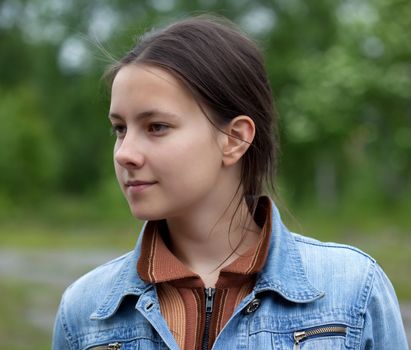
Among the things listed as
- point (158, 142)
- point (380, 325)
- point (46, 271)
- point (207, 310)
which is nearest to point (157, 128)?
point (158, 142)

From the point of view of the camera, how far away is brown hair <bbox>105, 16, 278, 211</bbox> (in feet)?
6.97

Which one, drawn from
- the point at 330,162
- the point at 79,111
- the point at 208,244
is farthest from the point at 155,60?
the point at 79,111

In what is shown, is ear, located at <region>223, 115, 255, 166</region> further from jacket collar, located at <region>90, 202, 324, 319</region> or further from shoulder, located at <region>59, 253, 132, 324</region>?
shoulder, located at <region>59, 253, 132, 324</region>

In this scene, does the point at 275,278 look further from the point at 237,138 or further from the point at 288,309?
the point at 237,138

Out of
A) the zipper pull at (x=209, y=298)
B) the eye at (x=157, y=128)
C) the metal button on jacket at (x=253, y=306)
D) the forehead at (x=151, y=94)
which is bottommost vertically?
the metal button on jacket at (x=253, y=306)

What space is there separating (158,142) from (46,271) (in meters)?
11.5

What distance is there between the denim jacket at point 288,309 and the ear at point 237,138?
190 mm

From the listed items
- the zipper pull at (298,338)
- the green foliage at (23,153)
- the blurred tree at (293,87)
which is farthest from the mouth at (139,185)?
the green foliage at (23,153)

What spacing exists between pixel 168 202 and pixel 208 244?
0.20 meters

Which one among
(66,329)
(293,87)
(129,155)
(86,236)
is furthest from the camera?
(293,87)

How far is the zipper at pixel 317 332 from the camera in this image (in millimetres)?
2080

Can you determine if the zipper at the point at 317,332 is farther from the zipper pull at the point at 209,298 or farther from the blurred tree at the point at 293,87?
the blurred tree at the point at 293,87

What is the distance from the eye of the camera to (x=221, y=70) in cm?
215

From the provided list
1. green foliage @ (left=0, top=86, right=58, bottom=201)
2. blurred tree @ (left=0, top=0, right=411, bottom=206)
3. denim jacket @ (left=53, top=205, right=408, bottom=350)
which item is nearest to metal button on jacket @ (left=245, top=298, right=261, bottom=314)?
denim jacket @ (left=53, top=205, right=408, bottom=350)
